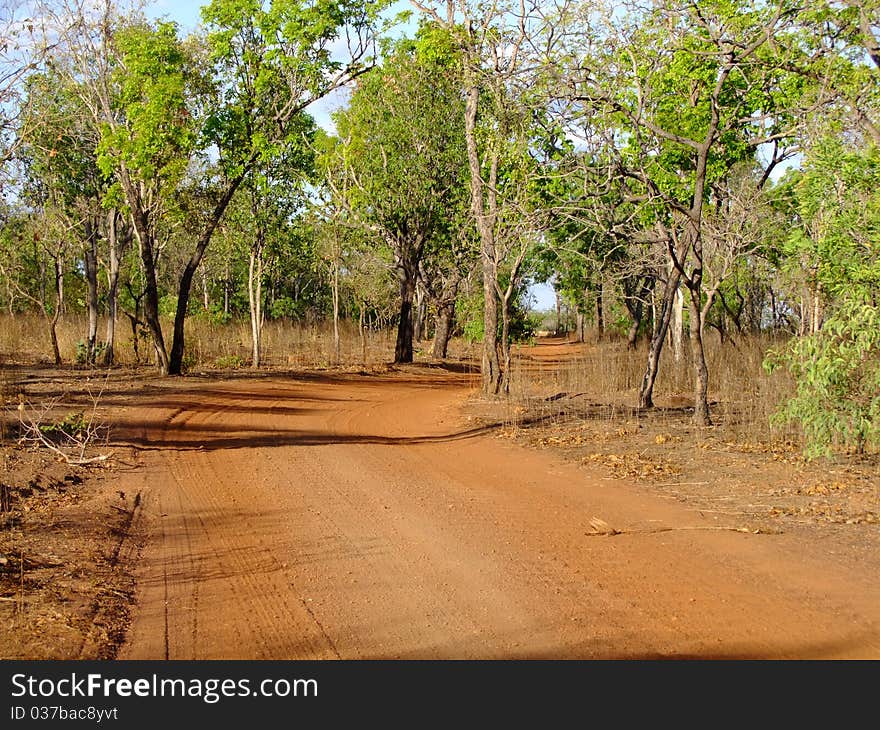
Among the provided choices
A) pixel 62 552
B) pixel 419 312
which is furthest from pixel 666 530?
pixel 419 312

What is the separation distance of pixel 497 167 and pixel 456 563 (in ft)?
40.8

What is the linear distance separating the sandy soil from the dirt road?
0.02 meters

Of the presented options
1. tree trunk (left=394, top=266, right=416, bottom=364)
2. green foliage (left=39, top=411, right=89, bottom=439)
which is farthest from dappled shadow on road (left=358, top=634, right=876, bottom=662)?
tree trunk (left=394, top=266, right=416, bottom=364)

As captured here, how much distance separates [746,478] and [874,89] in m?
5.04

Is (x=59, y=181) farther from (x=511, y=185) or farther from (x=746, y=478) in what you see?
(x=746, y=478)

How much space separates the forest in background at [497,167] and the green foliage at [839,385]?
0.10 feet

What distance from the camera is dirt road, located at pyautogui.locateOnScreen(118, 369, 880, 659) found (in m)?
5.37

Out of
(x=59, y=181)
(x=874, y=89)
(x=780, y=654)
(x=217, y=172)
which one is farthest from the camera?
(x=59, y=181)

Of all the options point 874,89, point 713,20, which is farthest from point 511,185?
point 874,89

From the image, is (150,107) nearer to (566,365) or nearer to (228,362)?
(228,362)

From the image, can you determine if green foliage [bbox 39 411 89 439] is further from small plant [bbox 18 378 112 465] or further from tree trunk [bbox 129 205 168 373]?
tree trunk [bbox 129 205 168 373]

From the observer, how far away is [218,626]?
5551 millimetres

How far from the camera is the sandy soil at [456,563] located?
17.7 ft

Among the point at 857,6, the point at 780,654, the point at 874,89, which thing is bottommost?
the point at 780,654
